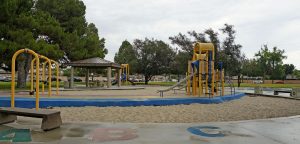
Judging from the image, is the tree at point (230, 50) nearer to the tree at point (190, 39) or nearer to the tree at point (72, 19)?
the tree at point (190, 39)

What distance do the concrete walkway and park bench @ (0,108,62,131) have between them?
0.64ft

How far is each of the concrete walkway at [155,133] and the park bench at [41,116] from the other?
7.7 inches

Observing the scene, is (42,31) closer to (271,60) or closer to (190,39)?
(190,39)

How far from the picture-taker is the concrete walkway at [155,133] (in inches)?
262

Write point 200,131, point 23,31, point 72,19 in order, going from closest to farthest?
point 200,131 → point 23,31 → point 72,19

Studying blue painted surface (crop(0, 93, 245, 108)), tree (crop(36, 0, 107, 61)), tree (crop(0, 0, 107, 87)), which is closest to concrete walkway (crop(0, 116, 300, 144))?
blue painted surface (crop(0, 93, 245, 108))

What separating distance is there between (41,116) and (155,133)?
2.86 meters

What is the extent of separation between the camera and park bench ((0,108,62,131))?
Answer: 297 inches

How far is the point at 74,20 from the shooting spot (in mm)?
34312

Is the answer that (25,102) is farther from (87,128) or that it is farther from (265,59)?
(265,59)

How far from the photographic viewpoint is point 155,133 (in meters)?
7.46

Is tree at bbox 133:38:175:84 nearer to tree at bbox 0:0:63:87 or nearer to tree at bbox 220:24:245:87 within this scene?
tree at bbox 220:24:245:87

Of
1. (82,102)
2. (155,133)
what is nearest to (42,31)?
(82,102)

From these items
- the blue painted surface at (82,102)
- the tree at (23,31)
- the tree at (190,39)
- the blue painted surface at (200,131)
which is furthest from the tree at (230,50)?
the blue painted surface at (200,131)
